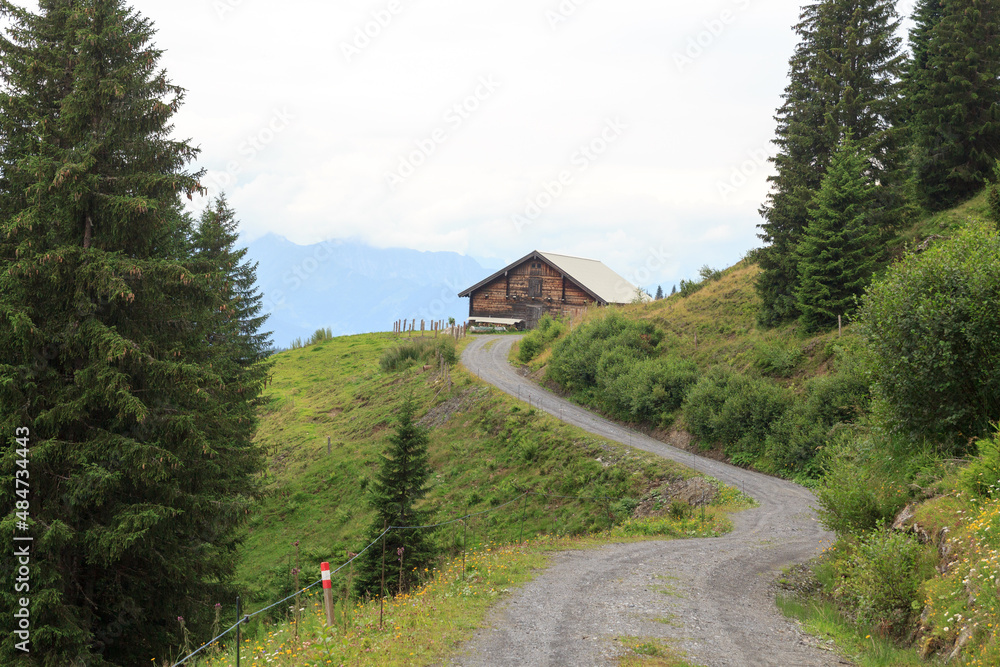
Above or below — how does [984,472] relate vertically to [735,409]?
above

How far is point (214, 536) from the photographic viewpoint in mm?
14672

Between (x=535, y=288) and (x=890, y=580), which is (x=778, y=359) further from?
(x=535, y=288)

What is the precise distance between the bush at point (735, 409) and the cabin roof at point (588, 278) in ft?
97.3

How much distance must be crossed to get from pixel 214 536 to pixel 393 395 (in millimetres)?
27432

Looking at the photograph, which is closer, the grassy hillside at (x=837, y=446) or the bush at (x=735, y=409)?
the grassy hillside at (x=837, y=446)

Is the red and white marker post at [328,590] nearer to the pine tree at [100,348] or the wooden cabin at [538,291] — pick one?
the pine tree at [100,348]

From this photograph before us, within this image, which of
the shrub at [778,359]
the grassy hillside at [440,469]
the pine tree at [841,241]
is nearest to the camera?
the grassy hillside at [440,469]

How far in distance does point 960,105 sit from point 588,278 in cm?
3628

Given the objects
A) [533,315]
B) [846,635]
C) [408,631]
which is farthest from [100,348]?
[533,315]

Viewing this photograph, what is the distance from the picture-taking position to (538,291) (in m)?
64.1

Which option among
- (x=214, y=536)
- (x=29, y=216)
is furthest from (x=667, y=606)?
(x=29, y=216)

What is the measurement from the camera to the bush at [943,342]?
1196 cm

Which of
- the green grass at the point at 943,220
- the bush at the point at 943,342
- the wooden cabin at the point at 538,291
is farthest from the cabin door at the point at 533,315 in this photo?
the bush at the point at 943,342

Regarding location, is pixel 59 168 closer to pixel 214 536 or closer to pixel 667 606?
pixel 214 536
